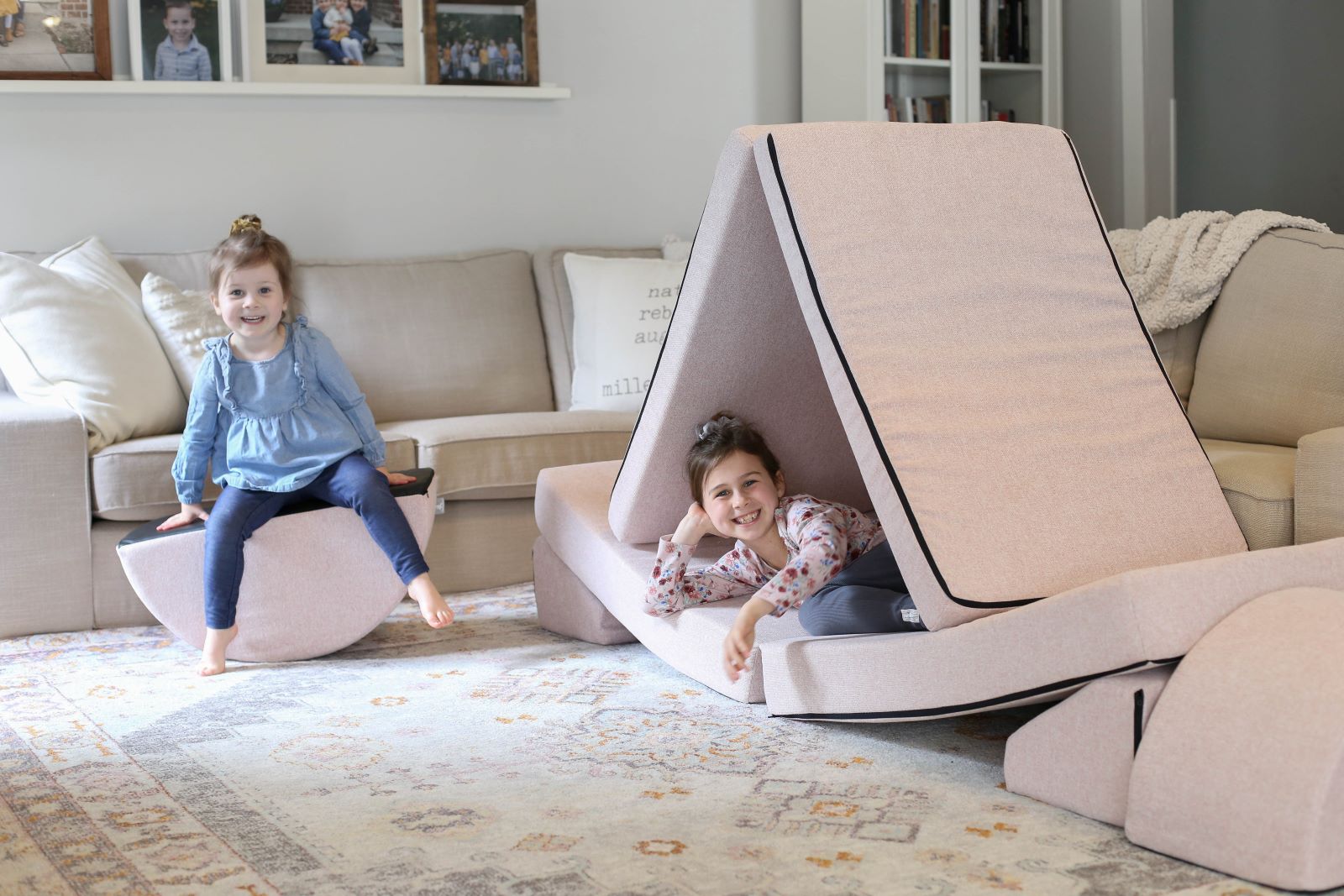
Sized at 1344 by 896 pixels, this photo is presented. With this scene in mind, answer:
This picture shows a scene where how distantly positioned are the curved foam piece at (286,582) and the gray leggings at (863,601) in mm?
993

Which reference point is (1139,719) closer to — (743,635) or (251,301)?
(743,635)

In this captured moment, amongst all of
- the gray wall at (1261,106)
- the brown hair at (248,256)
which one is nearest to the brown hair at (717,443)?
the brown hair at (248,256)

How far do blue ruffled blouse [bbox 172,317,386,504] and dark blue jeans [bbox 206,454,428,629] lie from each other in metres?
0.04

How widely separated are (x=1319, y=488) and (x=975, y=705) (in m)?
0.84

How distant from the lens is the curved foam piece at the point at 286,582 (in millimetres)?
2717

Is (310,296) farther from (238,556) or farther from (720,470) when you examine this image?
(720,470)

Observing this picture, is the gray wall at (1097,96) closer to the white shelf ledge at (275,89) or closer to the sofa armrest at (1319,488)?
the white shelf ledge at (275,89)

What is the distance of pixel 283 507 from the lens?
9.20 ft

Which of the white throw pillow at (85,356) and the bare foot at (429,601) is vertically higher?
the white throw pillow at (85,356)

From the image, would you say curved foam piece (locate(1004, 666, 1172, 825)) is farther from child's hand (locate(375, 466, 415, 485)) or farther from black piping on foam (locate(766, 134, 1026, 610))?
child's hand (locate(375, 466, 415, 485))

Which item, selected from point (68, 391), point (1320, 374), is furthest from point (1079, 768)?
point (68, 391)

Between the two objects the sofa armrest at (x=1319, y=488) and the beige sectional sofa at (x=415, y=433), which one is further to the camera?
the beige sectional sofa at (x=415, y=433)

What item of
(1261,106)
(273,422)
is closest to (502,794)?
(273,422)

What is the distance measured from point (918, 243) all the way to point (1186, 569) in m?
0.65
